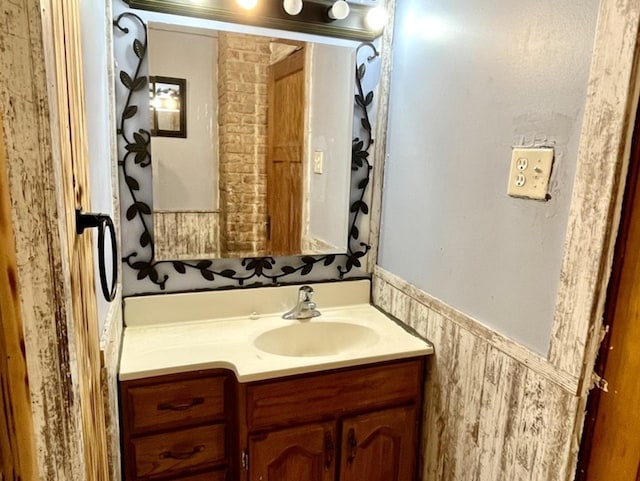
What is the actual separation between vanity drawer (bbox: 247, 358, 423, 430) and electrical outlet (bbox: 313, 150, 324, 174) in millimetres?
761

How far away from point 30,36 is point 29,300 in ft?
0.98

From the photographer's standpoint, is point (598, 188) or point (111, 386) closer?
point (598, 188)

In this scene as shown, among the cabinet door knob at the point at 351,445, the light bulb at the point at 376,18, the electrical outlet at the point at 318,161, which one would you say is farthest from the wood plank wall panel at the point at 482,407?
the light bulb at the point at 376,18

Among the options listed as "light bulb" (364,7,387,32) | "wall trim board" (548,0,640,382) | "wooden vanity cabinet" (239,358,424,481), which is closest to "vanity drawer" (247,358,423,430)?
"wooden vanity cabinet" (239,358,424,481)

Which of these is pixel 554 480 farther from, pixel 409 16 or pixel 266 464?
pixel 409 16

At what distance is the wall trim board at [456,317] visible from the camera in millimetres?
959

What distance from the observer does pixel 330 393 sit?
1325 mm

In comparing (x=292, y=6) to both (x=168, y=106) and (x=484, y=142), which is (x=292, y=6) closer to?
(x=168, y=106)

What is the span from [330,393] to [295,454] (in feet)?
0.70

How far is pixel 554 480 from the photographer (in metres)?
0.96

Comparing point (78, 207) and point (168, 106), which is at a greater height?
point (168, 106)

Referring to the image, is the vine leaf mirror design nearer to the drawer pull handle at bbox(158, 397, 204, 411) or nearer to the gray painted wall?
the gray painted wall

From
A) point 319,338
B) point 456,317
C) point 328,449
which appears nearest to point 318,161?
point 319,338

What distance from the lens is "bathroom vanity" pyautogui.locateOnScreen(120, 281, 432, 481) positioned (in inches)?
48.6
